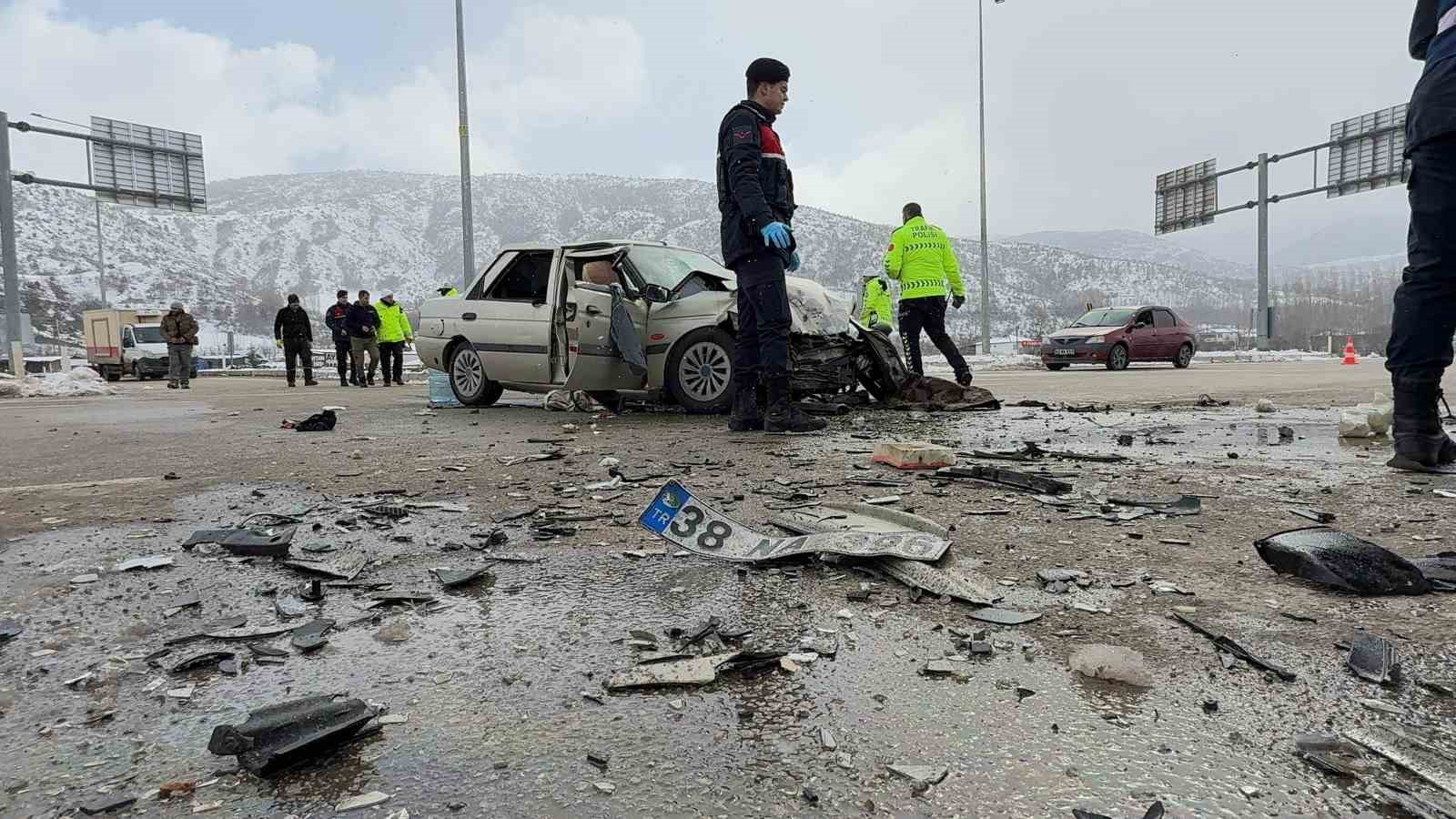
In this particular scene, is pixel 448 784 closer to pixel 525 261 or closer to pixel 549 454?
pixel 549 454

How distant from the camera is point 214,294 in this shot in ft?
398

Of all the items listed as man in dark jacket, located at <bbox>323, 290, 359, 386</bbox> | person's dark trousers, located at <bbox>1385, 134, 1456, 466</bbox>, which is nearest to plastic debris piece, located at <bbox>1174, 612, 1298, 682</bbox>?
person's dark trousers, located at <bbox>1385, 134, 1456, 466</bbox>

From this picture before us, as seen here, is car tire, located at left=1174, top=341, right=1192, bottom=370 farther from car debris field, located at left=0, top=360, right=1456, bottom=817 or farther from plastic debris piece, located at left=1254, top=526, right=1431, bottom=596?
plastic debris piece, located at left=1254, top=526, right=1431, bottom=596

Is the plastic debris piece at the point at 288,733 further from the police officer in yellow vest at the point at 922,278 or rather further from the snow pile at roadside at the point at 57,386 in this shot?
the snow pile at roadside at the point at 57,386

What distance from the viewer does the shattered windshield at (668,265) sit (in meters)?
7.30

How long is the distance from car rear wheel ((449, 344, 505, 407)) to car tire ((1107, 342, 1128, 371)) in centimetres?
1429

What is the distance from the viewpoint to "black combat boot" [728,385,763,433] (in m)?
5.67

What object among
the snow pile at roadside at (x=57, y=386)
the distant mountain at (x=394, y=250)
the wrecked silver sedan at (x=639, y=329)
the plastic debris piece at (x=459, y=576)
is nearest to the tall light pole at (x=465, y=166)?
the snow pile at roadside at (x=57, y=386)

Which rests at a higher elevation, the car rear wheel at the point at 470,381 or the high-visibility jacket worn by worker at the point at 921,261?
the high-visibility jacket worn by worker at the point at 921,261

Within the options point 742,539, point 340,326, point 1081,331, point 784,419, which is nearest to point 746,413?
point 784,419

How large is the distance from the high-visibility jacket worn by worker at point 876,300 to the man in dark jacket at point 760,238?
6.98 m

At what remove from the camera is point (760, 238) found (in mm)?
5449

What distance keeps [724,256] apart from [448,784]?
470 centimetres

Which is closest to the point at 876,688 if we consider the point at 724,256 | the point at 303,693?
the point at 303,693
